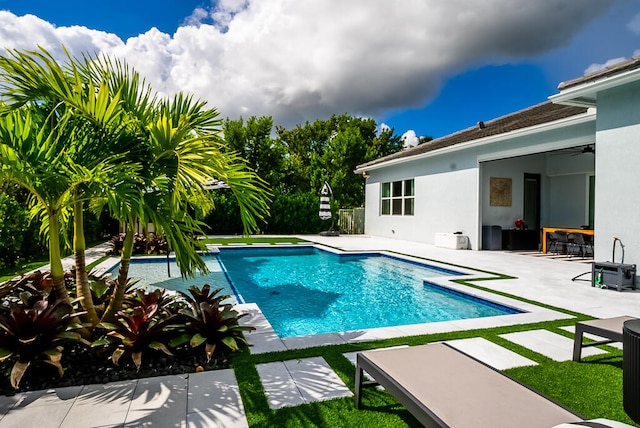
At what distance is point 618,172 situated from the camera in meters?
7.36

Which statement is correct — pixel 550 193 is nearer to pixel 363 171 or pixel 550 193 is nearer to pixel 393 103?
pixel 363 171

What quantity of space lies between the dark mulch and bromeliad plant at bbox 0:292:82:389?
0.48 feet

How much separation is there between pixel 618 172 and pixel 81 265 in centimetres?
938

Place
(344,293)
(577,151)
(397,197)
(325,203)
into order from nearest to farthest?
(344,293) < (577,151) < (397,197) < (325,203)

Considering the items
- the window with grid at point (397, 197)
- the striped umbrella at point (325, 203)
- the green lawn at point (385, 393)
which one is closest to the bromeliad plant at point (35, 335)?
the green lawn at point (385, 393)

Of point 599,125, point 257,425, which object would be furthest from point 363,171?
point 257,425

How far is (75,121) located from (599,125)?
9428mm

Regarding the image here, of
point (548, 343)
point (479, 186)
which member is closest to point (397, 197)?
point (479, 186)

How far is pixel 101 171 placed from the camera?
115 inches

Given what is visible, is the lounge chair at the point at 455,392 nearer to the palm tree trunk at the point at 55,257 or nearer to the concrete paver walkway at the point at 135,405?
the concrete paver walkway at the point at 135,405

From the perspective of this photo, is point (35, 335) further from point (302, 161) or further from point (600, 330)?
point (302, 161)

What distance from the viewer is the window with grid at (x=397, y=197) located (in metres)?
17.2

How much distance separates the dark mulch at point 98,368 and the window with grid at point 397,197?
14.7 meters

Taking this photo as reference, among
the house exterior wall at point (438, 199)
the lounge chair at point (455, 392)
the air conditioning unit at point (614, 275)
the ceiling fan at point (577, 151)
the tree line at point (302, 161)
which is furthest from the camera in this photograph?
the tree line at point (302, 161)
